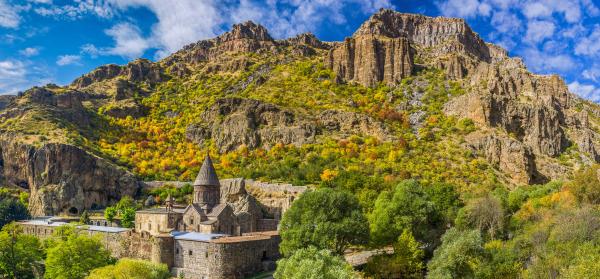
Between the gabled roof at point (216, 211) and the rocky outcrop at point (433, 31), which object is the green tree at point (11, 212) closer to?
the gabled roof at point (216, 211)

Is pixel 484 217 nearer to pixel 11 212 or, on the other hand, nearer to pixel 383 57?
pixel 11 212

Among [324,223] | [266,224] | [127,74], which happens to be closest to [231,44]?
[127,74]

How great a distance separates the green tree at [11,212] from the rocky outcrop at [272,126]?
3655 cm

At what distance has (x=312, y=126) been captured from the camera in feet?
286

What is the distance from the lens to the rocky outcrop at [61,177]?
7019cm

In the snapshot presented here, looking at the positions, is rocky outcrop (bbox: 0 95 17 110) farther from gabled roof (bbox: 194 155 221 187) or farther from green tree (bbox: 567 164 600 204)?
green tree (bbox: 567 164 600 204)

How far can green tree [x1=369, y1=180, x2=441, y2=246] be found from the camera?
4378 centimetres

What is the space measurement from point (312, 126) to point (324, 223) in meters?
48.1

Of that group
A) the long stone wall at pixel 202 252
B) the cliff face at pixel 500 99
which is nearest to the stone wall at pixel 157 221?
the long stone wall at pixel 202 252

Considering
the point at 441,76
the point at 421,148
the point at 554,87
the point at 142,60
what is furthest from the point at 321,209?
the point at 142,60

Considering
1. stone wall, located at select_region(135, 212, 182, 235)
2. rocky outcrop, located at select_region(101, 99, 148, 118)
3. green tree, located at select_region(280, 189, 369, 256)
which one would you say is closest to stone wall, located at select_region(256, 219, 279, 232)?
stone wall, located at select_region(135, 212, 182, 235)

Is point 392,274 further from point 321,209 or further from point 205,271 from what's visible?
point 205,271

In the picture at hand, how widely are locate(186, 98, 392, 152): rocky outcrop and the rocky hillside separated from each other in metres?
0.27

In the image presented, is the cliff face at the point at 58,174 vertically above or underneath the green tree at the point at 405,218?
above
